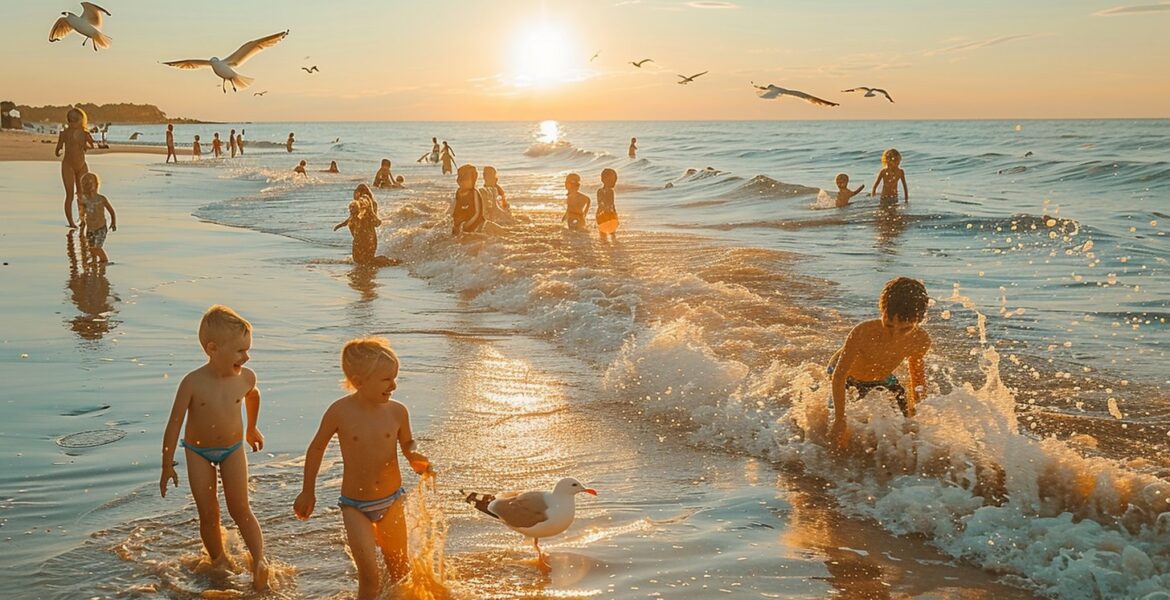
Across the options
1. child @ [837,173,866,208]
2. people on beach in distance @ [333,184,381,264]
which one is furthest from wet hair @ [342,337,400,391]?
child @ [837,173,866,208]

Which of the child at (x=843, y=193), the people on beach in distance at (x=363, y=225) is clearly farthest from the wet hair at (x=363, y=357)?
the child at (x=843, y=193)

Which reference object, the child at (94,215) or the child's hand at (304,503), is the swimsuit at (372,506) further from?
the child at (94,215)

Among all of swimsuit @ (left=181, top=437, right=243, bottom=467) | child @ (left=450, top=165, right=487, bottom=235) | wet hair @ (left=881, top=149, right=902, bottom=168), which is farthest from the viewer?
wet hair @ (left=881, top=149, right=902, bottom=168)

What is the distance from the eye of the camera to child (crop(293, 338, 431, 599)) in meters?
4.06

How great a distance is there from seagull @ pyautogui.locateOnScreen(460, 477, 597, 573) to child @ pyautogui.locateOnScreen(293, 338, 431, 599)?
42 cm

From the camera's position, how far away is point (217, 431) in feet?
14.3

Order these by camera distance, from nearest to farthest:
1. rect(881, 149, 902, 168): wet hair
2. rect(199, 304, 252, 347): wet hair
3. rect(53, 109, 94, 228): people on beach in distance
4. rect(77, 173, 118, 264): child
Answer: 1. rect(199, 304, 252, 347): wet hair
2. rect(77, 173, 118, 264): child
3. rect(53, 109, 94, 228): people on beach in distance
4. rect(881, 149, 902, 168): wet hair

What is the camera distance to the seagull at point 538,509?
4375 mm

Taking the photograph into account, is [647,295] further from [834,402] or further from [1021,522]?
[1021,522]

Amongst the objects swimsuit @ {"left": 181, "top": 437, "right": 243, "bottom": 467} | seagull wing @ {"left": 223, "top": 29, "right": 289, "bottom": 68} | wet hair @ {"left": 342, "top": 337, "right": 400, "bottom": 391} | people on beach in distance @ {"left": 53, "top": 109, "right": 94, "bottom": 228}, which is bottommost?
swimsuit @ {"left": 181, "top": 437, "right": 243, "bottom": 467}

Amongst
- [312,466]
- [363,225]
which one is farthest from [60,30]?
[312,466]

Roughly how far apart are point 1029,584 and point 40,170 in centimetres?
3319

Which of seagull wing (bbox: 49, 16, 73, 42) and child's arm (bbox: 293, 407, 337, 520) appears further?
seagull wing (bbox: 49, 16, 73, 42)

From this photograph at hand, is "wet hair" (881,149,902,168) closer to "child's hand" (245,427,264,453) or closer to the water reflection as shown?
the water reflection
